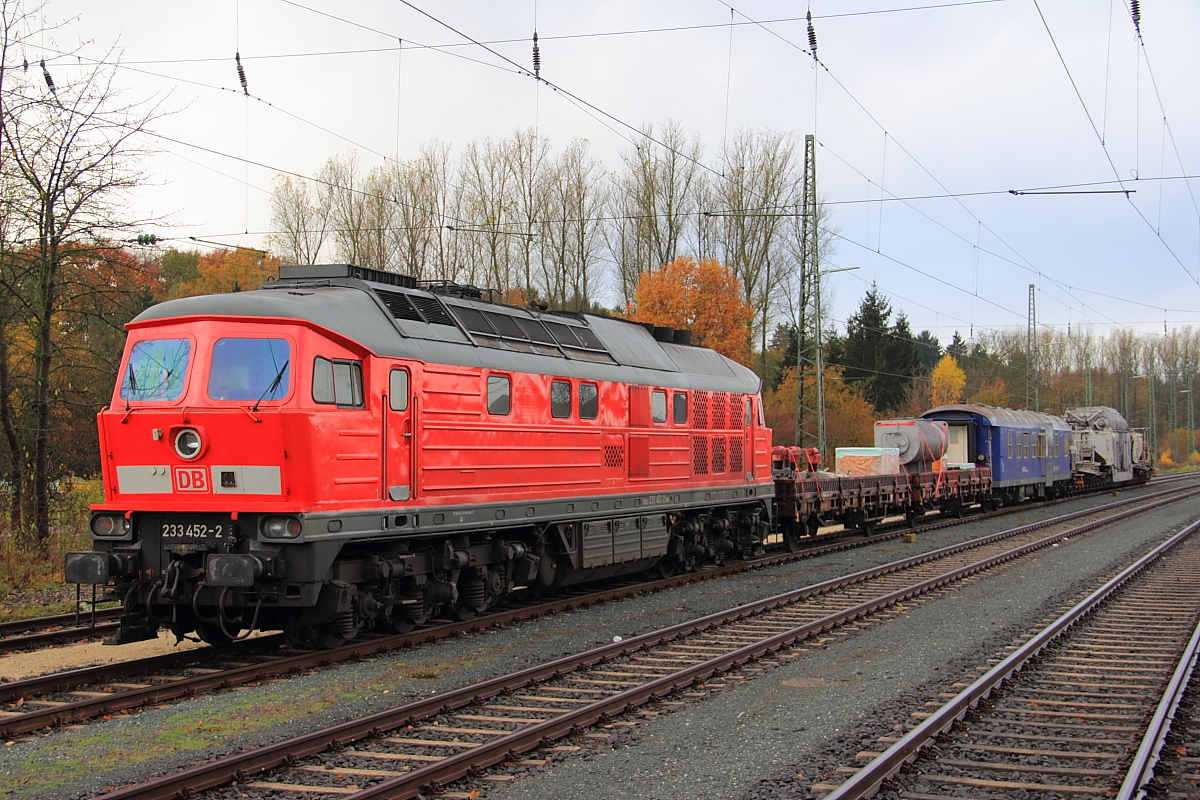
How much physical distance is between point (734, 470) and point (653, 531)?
3.18 m

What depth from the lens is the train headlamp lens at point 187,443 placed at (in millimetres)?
10102

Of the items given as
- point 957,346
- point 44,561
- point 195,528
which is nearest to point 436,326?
point 195,528

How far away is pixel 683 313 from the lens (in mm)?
Result: 45812

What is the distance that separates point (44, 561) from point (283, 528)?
10.2 m

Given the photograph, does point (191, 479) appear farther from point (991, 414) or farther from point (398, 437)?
point (991, 414)

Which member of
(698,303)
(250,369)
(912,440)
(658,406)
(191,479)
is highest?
(698,303)

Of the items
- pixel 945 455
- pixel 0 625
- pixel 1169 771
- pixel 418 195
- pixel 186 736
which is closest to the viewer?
pixel 1169 771

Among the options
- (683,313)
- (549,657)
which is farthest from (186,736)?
(683,313)

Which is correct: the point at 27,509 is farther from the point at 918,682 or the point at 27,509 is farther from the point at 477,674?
the point at 918,682

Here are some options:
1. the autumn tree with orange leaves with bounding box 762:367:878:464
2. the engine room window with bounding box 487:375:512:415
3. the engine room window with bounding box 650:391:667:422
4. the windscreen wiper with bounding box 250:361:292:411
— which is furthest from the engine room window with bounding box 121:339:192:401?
the autumn tree with orange leaves with bounding box 762:367:878:464

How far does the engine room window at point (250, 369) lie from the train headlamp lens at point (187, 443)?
44 cm

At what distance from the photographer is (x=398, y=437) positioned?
441 inches

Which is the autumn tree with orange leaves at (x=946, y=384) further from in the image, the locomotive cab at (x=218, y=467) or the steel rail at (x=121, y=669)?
the locomotive cab at (x=218, y=467)

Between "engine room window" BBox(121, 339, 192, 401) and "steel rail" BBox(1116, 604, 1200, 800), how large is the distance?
9.15 metres
